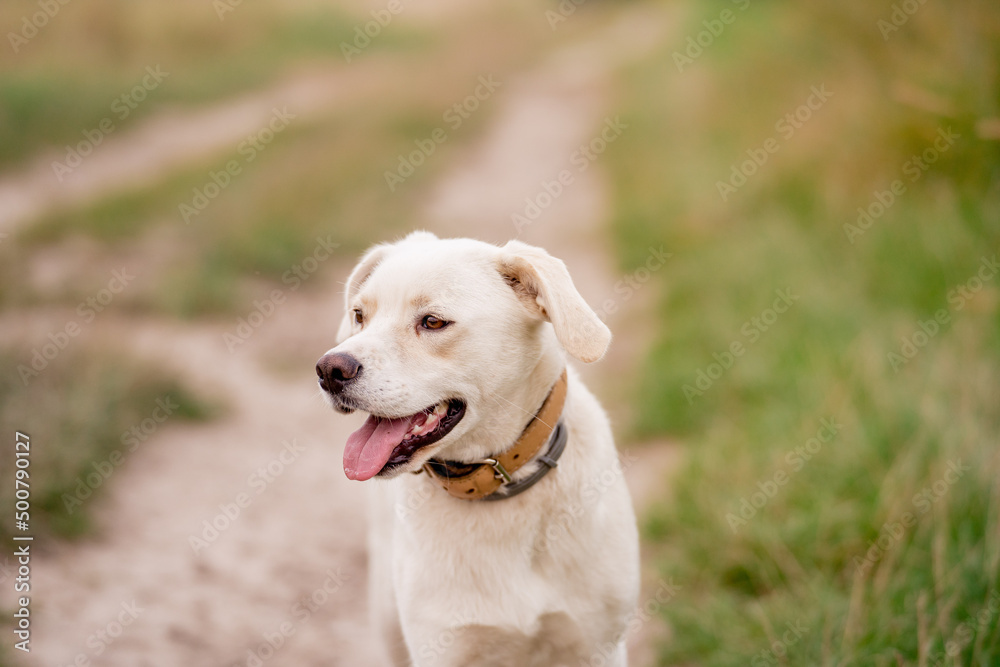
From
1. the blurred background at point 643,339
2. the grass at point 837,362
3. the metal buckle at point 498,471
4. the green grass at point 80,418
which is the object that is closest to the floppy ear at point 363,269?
the metal buckle at point 498,471

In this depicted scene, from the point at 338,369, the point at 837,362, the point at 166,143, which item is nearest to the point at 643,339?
the point at 837,362

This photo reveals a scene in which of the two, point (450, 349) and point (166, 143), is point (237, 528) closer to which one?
point (450, 349)

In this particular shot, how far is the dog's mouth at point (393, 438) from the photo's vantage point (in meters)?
2.15

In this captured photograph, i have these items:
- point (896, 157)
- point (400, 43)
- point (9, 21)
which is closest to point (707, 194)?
point (896, 157)

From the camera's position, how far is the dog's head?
215 cm

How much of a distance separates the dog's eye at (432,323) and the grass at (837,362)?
5.73ft

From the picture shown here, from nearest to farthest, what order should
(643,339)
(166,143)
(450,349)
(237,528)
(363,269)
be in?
1. (450,349)
2. (363,269)
3. (237,528)
4. (643,339)
5. (166,143)

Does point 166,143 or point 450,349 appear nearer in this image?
point 450,349

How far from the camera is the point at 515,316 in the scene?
2340 mm

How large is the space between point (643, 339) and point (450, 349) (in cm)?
396

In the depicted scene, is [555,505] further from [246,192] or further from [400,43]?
[400,43]

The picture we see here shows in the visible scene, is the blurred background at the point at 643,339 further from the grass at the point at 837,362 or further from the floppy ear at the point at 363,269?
the floppy ear at the point at 363,269

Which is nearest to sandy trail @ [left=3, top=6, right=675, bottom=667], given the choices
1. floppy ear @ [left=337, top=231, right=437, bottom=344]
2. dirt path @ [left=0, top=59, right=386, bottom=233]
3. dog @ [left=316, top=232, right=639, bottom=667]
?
floppy ear @ [left=337, top=231, right=437, bottom=344]

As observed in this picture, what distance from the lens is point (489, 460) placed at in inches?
90.0
